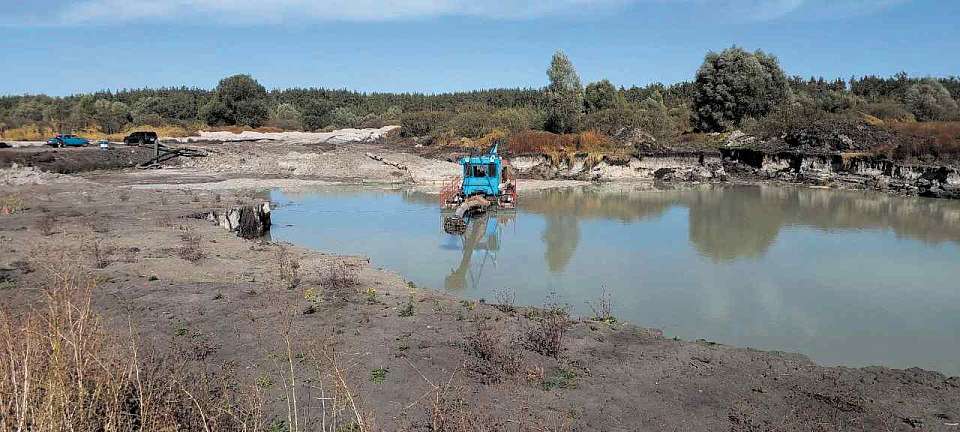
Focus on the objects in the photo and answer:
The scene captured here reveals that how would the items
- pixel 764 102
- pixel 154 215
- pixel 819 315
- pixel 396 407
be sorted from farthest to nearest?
pixel 764 102
pixel 154 215
pixel 819 315
pixel 396 407

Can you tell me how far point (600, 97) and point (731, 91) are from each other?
14.8m

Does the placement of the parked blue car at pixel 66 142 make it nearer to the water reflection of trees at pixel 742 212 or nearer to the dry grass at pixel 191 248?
the water reflection of trees at pixel 742 212

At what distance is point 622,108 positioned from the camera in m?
60.9

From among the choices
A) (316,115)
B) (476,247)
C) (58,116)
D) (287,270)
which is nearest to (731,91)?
(476,247)

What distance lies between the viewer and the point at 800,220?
2647 cm

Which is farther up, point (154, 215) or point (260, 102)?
point (260, 102)

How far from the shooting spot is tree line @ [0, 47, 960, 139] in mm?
56688

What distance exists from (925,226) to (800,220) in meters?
4.25

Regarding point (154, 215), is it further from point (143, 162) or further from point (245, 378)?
point (143, 162)

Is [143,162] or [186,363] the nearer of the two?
[186,363]

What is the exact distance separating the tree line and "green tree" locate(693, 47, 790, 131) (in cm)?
9

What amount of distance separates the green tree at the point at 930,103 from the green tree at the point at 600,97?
2620cm

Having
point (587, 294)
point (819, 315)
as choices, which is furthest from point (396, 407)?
point (819, 315)

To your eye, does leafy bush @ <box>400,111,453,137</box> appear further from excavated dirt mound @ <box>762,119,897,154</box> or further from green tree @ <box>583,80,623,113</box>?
excavated dirt mound @ <box>762,119,897,154</box>
